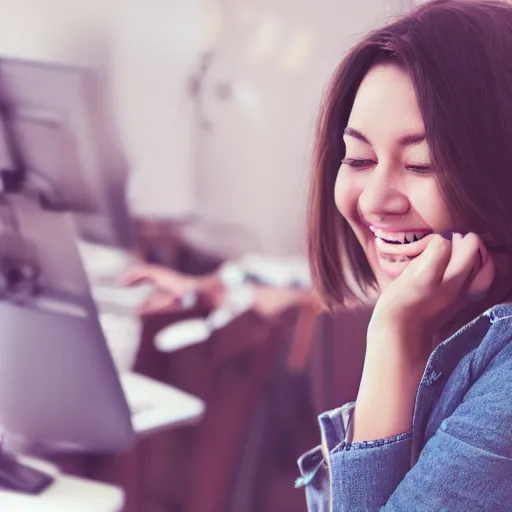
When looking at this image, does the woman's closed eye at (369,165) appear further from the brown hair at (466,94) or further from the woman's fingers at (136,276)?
the woman's fingers at (136,276)

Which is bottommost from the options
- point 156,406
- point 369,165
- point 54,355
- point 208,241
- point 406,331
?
point 208,241

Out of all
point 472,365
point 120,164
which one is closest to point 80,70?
point 120,164

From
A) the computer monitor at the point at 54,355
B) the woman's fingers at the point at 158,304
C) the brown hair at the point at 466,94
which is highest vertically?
the brown hair at the point at 466,94

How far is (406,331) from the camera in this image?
2.06 ft

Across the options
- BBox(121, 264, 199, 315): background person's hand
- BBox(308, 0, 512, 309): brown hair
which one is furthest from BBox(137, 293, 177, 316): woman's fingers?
BBox(308, 0, 512, 309): brown hair

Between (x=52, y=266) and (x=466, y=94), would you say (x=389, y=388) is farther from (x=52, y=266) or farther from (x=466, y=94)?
(x=52, y=266)

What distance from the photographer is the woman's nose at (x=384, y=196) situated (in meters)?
0.65

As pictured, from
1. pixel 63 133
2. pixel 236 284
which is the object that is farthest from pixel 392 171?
pixel 236 284

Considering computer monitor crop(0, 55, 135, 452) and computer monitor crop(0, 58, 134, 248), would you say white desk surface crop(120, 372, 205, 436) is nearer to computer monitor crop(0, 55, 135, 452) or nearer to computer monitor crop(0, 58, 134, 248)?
computer monitor crop(0, 55, 135, 452)

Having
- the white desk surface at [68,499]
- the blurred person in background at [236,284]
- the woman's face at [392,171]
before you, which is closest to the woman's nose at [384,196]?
the woman's face at [392,171]

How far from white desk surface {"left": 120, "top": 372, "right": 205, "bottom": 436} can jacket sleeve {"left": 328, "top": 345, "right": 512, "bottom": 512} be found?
414 millimetres

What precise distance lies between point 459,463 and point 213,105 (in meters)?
2.03

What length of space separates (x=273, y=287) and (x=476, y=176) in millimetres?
1144

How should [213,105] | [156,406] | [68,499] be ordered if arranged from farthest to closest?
[213,105], [156,406], [68,499]
